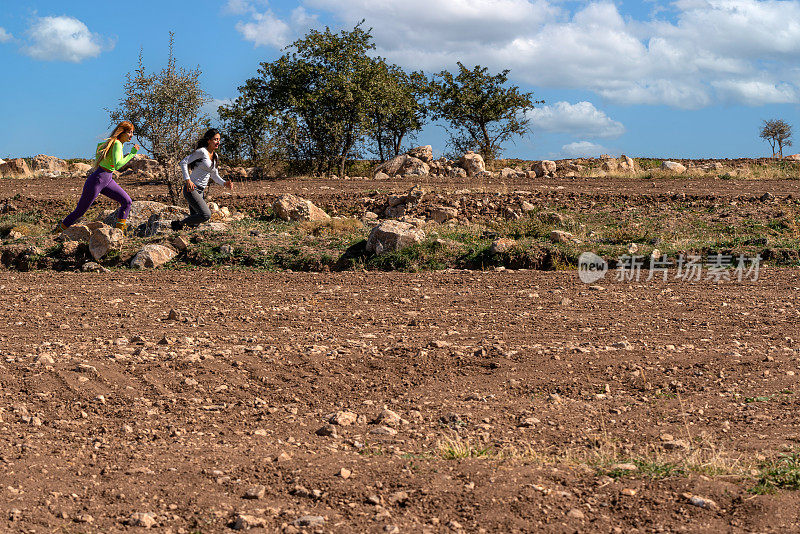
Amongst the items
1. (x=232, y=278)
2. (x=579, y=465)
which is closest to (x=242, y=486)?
(x=579, y=465)

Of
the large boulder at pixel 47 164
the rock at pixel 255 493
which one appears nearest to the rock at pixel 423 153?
the large boulder at pixel 47 164

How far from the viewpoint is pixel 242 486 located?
164 inches

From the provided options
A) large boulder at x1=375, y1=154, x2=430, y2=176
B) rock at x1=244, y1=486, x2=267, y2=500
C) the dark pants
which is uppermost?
large boulder at x1=375, y1=154, x2=430, y2=176

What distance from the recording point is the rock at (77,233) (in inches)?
493

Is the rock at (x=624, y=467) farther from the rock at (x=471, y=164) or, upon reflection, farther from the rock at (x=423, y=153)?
the rock at (x=423, y=153)

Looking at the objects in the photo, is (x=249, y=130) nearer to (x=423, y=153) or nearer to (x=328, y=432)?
(x=423, y=153)

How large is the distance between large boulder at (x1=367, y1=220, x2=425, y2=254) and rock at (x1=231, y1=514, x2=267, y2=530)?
7608 millimetres

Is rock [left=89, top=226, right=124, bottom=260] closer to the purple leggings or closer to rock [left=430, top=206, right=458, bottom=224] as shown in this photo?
the purple leggings

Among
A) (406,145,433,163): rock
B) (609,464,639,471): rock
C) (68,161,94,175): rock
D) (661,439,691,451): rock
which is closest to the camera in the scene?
(609,464,639,471): rock

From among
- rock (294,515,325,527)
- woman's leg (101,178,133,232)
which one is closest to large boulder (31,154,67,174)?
woman's leg (101,178,133,232)

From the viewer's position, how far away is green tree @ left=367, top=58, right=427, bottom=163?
2805cm

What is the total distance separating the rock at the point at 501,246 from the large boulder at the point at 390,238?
109 cm

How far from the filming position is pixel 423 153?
98.8 feet

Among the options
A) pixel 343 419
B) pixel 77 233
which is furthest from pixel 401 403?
pixel 77 233
